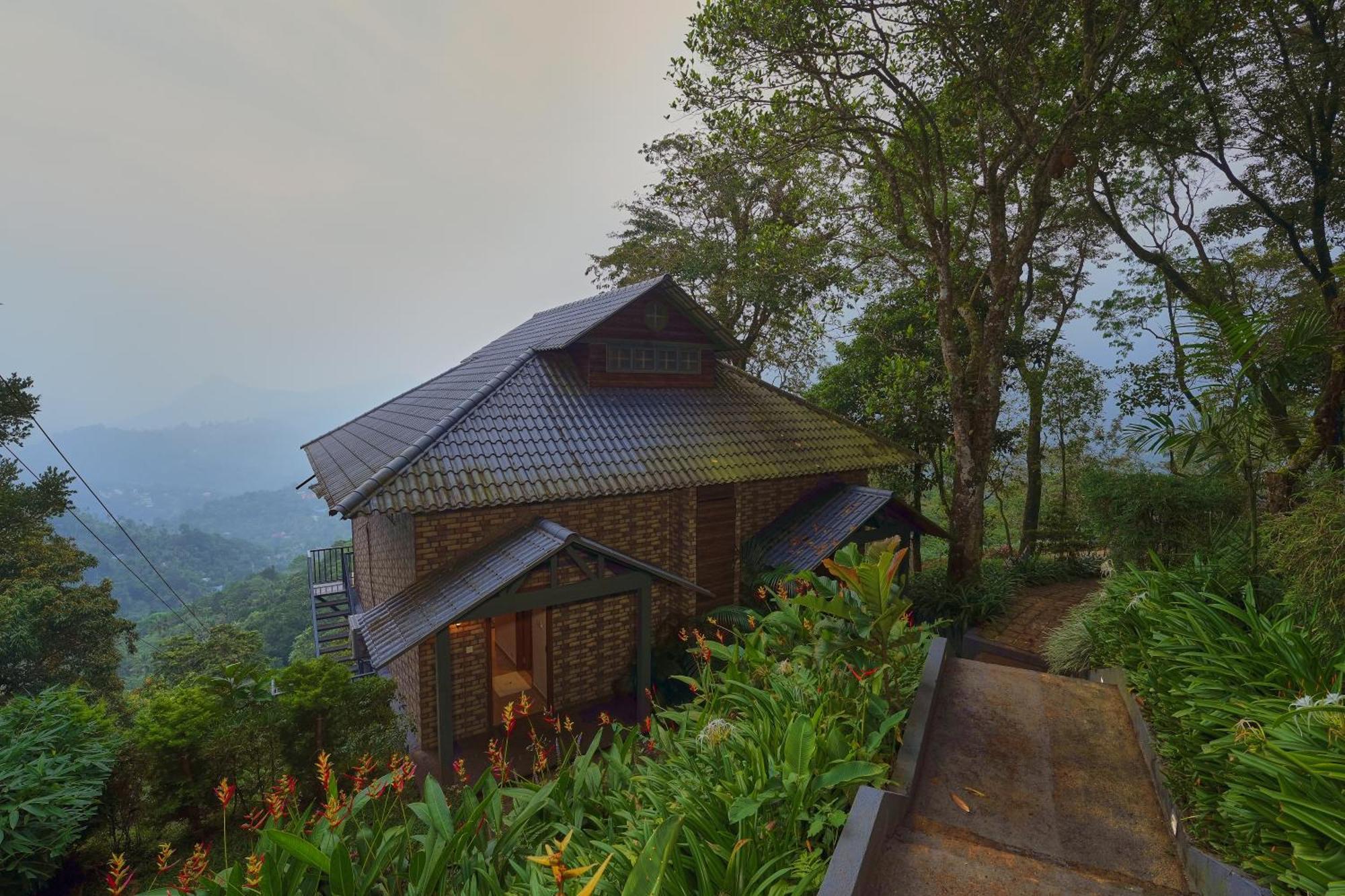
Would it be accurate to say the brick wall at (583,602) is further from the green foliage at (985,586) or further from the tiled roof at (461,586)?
the green foliage at (985,586)

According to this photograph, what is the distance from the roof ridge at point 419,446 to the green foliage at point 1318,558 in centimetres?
880

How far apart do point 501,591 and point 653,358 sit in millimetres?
6340

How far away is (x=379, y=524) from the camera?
33.7ft

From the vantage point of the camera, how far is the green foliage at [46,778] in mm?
4414

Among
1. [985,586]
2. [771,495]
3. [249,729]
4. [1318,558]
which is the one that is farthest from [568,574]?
[985,586]

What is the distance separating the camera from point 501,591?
23.2 ft

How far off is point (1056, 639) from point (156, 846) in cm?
1031

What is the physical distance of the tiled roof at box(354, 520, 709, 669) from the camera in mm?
6828

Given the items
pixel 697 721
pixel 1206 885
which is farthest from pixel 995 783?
pixel 697 721

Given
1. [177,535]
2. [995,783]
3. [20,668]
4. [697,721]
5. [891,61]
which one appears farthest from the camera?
[177,535]

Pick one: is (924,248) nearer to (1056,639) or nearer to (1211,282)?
(1056,639)

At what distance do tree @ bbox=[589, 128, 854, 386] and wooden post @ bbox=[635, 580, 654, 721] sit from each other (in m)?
7.51

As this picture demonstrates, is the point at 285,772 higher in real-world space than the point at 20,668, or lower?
higher

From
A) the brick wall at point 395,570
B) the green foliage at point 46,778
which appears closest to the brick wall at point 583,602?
the brick wall at point 395,570
